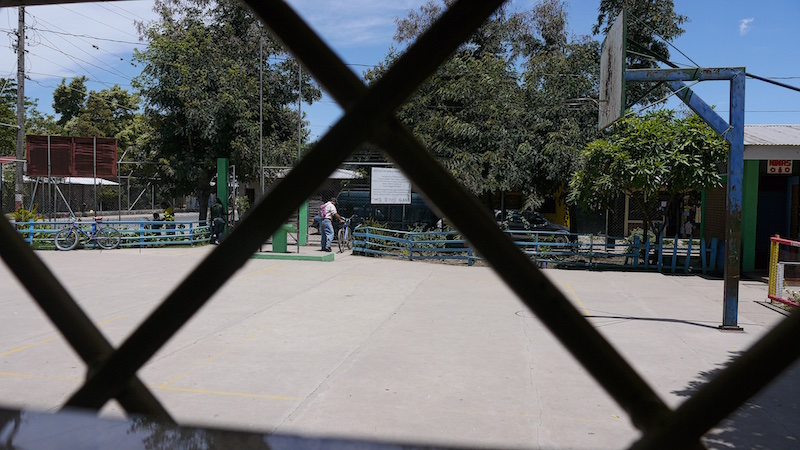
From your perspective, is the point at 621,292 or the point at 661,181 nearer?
the point at 621,292

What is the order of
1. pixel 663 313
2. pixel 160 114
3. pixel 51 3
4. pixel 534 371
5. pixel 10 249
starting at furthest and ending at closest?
pixel 160 114
pixel 663 313
pixel 534 371
pixel 51 3
pixel 10 249

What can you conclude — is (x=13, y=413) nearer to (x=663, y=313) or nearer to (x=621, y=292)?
(x=663, y=313)

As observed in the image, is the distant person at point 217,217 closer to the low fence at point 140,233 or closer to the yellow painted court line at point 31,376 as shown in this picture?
the low fence at point 140,233

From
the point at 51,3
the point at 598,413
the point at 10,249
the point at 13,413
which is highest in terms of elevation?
the point at 51,3

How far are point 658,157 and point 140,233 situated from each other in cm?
1535

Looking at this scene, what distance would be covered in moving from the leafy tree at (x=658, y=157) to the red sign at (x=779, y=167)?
6.23 feet

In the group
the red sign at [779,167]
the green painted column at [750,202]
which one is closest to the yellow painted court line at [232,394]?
the green painted column at [750,202]

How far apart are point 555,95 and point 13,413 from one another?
20683mm

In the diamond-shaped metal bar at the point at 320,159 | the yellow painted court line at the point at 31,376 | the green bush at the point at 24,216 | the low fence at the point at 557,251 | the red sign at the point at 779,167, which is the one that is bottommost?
the yellow painted court line at the point at 31,376

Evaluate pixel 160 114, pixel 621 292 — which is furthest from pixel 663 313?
pixel 160 114

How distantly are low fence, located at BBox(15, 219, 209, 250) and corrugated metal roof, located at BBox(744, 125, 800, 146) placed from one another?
16.3 meters

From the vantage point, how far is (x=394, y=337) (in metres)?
7.77

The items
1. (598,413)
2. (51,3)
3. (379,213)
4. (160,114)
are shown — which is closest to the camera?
(51,3)

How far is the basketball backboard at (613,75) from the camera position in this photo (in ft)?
30.7
